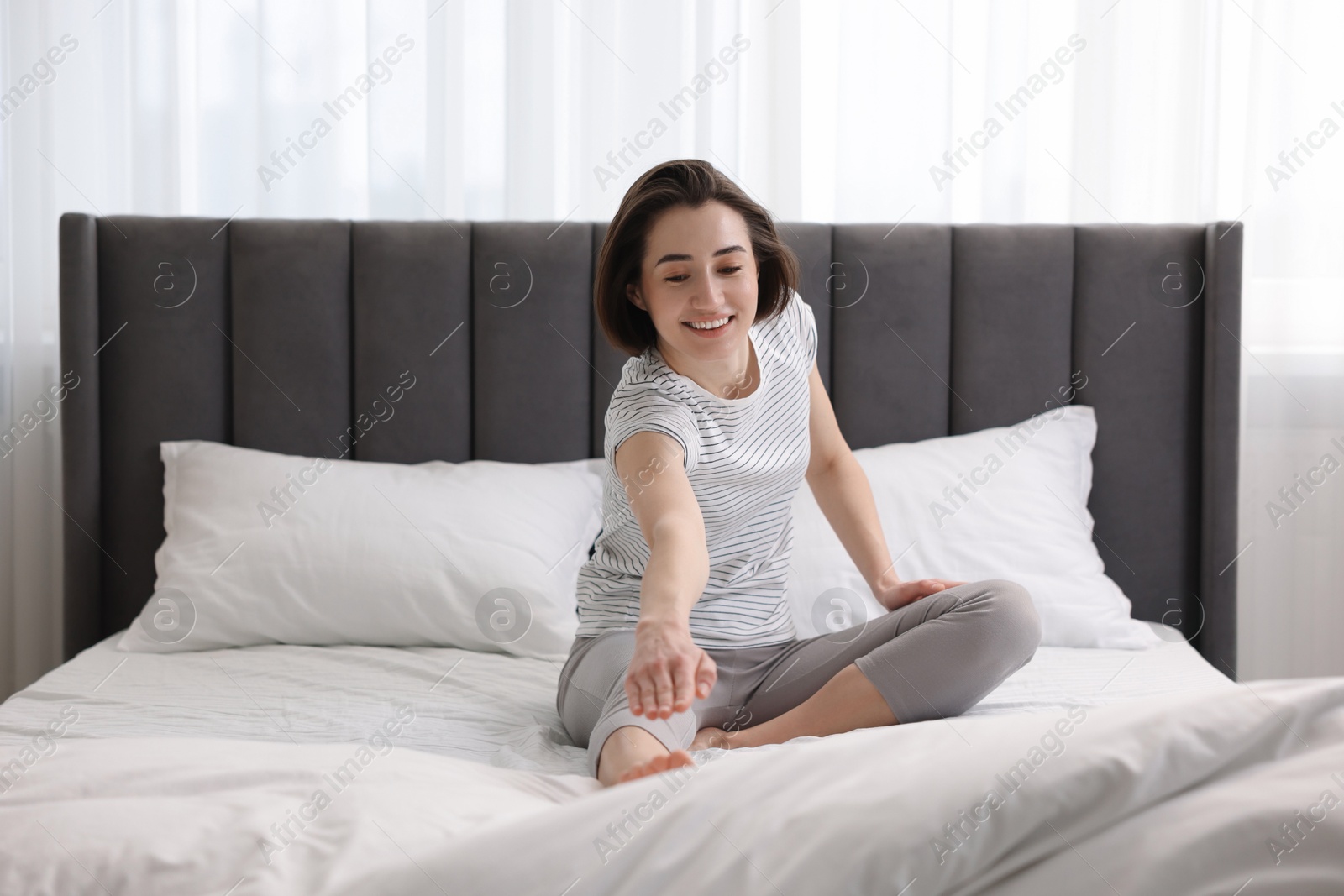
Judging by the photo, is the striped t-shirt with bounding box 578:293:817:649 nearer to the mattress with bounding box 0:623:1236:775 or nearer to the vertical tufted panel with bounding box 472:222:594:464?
the mattress with bounding box 0:623:1236:775

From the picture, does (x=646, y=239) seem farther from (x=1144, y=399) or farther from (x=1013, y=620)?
(x=1144, y=399)

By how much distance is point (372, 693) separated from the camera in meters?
1.42

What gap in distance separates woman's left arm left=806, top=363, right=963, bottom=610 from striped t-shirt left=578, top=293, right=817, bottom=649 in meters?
0.07

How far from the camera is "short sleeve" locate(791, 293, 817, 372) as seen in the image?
152 cm

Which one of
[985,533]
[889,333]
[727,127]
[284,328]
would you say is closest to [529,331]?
[284,328]

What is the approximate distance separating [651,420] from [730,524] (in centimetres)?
22

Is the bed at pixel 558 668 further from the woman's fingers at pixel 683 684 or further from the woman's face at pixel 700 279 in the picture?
the woman's face at pixel 700 279

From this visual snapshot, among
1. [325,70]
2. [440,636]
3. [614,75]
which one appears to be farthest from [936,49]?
[440,636]

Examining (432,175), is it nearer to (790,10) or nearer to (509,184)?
(509,184)

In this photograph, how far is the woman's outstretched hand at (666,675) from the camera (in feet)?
2.74

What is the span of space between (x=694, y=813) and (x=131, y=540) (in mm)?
1659

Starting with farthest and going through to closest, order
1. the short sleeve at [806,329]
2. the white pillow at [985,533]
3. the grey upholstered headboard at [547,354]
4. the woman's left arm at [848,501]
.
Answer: the grey upholstered headboard at [547,354] → the white pillow at [985,533] → the short sleeve at [806,329] → the woman's left arm at [848,501]

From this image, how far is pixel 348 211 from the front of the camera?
6.67 ft

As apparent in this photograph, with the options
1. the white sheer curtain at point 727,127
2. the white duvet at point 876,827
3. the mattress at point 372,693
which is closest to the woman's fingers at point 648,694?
the white duvet at point 876,827
